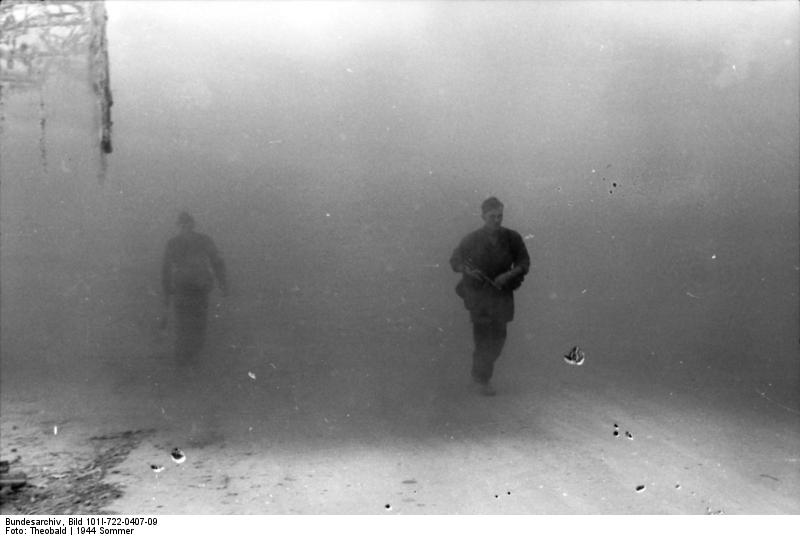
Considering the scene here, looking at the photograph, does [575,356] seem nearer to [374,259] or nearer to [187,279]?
[374,259]

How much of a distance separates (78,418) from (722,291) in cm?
191

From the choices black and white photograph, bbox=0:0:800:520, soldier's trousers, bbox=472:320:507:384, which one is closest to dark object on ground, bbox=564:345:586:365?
black and white photograph, bbox=0:0:800:520

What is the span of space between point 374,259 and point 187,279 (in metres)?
0.53

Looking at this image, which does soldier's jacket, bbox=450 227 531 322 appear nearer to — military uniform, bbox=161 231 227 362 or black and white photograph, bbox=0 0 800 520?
black and white photograph, bbox=0 0 800 520

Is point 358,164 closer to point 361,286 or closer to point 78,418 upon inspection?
point 361,286

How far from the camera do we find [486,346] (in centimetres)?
193

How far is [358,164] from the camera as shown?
1.93 meters

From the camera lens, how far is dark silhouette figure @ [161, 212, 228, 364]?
1.90 metres

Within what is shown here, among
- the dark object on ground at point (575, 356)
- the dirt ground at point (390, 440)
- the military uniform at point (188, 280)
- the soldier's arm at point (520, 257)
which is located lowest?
the dirt ground at point (390, 440)

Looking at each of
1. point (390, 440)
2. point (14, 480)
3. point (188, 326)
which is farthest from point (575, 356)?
point (14, 480)

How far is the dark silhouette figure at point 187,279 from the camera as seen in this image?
1896 mm

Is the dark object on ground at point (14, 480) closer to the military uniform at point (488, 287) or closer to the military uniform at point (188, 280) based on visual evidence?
the military uniform at point (188, 280)

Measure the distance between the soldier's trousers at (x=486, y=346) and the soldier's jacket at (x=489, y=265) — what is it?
0.07ft

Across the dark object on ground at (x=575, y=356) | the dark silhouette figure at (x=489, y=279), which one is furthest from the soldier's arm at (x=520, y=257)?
the dark object on ground at (x=575, y=356)
